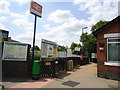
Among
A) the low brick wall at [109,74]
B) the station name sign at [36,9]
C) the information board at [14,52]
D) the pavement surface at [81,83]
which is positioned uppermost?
the station name sign at [36,9]

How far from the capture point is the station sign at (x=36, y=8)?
8.66 m

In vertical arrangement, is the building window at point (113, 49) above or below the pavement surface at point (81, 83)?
above

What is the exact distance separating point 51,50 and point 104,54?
4.50 m

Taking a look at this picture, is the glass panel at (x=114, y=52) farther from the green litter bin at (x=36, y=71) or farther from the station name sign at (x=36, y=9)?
the station name sign at (x=36, y=9)

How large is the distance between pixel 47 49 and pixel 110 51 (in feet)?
16.3

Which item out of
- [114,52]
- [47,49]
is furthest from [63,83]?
[114,52]

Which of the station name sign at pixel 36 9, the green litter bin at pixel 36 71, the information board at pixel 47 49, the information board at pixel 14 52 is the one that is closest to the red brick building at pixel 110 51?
the information board at pixel 47 49

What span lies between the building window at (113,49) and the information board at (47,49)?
4.78m

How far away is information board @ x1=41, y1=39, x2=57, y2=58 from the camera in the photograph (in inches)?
360

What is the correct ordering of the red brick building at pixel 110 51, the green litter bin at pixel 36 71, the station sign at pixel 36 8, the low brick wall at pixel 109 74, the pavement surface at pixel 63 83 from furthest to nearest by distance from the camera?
the station sign at pixel 36 8
the red brick building at pixel 110 51
the low brick wall at pixel 109 74
the green litter bin at pixel 36 71
the pavement surface at pixel 63 83

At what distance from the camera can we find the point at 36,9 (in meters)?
9.05

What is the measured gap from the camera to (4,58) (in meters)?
8.09

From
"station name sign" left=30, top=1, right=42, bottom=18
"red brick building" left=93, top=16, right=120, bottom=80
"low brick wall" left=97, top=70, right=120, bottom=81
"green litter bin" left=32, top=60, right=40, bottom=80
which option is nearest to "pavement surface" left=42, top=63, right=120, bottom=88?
"low brick wall" left=97, top=70, right=120, bottom=81

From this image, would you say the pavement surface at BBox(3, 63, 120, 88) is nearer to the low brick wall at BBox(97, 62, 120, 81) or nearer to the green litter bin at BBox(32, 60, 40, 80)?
the green litter bin at BBox(32, 60, 40, 80)
